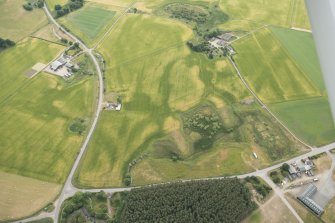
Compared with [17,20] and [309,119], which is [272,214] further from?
[17,20]

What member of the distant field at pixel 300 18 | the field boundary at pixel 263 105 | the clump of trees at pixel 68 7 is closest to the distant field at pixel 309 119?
the field boundary at pixel 263 105

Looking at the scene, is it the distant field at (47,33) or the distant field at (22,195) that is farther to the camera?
the distant field at (47,33)

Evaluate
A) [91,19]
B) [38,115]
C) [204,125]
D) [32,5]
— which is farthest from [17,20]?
[204,125]

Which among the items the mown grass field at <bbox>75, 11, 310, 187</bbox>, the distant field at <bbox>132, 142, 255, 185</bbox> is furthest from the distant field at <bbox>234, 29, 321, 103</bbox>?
the distant field at <bbox>132, 142, 255, 185</bbox>

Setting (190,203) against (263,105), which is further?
(263,105)

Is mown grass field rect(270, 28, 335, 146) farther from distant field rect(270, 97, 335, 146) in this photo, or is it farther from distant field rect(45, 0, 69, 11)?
distant field rect(45, 0, 69, 11)

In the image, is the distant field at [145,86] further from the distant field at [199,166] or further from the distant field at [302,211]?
the distant field at [302,211]
